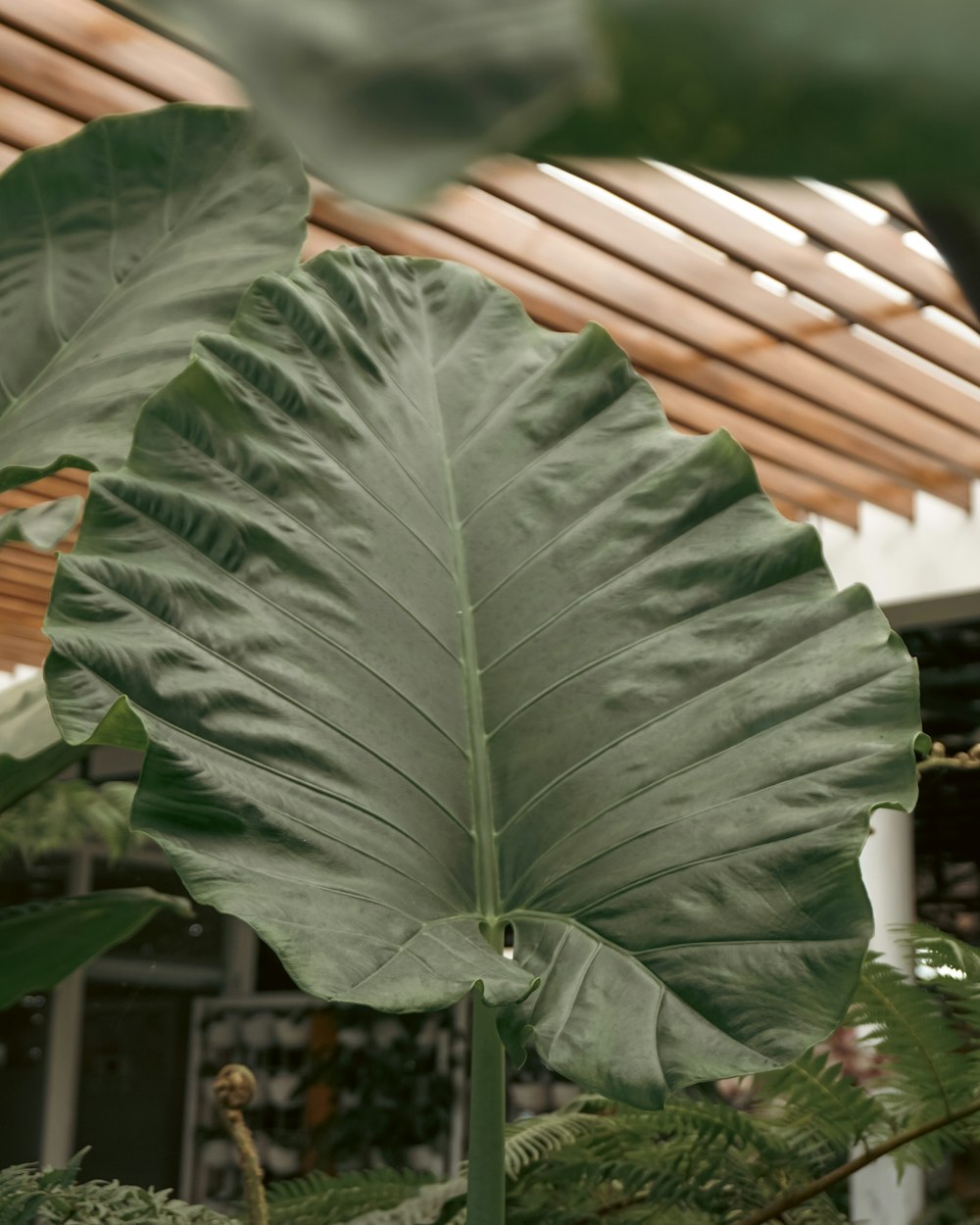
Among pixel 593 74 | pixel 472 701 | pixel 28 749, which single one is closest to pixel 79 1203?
pixel 28 749

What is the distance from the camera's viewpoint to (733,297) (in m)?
4.20

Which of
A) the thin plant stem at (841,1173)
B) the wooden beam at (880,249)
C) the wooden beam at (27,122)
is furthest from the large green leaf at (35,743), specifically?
the wooden beam at (880,249)

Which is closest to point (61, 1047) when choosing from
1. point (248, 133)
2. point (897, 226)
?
point (897, 226)

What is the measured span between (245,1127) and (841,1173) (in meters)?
0.53

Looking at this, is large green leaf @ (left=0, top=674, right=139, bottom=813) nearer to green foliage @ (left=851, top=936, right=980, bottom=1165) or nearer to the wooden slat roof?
green foliage @ (left=851, top=936, right=980, bottom=1165)

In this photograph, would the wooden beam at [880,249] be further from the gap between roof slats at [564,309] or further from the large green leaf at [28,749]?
the large green leaf at [28,749]

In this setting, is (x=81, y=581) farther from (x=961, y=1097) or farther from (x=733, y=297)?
(x=733, y=297)

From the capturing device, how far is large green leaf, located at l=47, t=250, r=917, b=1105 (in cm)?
95

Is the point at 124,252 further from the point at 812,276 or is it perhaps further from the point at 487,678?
the point at 812,276

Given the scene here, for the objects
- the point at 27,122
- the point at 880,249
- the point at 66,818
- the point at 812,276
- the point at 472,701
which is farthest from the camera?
the point at 66,818

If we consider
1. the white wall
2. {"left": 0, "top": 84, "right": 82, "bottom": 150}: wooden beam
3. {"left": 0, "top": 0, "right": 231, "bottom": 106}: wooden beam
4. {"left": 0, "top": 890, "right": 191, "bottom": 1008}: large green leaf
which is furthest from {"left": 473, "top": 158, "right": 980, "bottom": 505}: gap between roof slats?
{"left": 0, "top": 890, "right": 191, "bottom": 1008}: large green leaf

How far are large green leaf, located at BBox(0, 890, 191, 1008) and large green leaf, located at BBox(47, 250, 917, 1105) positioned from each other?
0.24 meters

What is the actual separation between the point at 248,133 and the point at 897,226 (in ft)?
9.00

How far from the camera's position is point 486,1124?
0.99m
